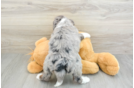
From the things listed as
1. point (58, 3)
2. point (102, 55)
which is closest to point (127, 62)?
point (102, 55)

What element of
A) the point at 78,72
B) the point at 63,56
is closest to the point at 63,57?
the point at 63,56

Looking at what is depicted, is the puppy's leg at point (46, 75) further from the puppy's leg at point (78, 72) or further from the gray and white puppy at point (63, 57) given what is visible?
the puppy's leg at point (78, 72)

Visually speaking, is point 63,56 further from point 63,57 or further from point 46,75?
point 46,75

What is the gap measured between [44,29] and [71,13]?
1.30 feet

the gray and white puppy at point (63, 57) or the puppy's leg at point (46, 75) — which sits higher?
the gray and white puppy at point (63, 57)

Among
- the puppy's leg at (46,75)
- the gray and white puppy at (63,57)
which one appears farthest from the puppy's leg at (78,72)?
the puppy's leg at (46,75)

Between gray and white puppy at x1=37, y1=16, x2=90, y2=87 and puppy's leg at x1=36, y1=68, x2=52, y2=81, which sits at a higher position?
gray and white puppy at x1=37, y1=16, x2=90, y2=87

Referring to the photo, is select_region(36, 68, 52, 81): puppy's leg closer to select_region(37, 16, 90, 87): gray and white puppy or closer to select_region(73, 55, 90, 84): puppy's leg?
select_region(37, 16, 90, 87): gray and white puppy

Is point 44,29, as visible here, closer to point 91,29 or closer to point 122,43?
point 91,29

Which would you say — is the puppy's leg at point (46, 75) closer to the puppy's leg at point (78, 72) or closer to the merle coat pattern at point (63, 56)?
the merle coat pattern at point (63, 56)

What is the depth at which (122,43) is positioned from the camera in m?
1.56

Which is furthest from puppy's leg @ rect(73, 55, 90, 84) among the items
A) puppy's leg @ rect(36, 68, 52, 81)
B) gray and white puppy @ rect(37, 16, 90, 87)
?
puppy's leg @ rect(36, 68, 52, 81)

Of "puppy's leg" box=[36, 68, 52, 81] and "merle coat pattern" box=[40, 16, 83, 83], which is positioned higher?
"merle coat pattern" box=[40, 16, 83, 83]

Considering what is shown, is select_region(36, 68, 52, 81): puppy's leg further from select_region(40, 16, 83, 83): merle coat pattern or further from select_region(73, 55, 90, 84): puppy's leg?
select_region(73, 55, 90, 84): puppy's leg
